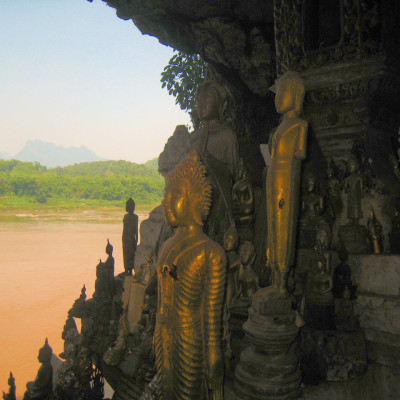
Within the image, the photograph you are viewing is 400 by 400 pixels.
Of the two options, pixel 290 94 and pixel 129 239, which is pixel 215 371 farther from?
pixel 129 239

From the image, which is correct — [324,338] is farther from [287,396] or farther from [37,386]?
[37,386]

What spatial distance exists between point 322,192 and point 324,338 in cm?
153

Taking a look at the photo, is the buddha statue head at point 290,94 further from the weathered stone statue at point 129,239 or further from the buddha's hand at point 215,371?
the weathered stone statue at point 129,239

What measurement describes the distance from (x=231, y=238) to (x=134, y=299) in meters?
2.55

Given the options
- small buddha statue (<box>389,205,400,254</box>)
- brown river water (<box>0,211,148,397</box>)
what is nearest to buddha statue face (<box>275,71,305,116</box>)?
small buddha statue (<box>389,205,400,254</box>)

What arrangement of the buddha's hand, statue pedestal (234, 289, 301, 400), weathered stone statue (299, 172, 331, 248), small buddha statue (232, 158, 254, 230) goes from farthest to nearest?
small buddha statue (232, 158, 254, 230) < weathered stone statue (299, 172, 331, 248) < statue pedestal (234, 289, 301, 400) < the buddha's hand

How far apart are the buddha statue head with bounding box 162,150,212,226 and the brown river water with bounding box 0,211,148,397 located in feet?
25.3

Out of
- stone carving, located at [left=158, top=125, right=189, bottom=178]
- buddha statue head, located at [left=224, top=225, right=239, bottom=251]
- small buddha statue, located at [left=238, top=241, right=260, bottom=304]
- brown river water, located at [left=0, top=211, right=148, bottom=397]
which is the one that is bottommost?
brown river water, located at [left=0, top=211, right=148, bottom=397]

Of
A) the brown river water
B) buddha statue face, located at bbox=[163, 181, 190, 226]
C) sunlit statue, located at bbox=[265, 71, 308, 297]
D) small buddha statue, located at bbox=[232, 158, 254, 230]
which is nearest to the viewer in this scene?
buddha statue face, located at bbox=[163, 181, 190, 226]

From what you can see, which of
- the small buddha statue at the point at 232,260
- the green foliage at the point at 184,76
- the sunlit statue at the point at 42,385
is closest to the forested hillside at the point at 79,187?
the green foliage at the point at 184,76

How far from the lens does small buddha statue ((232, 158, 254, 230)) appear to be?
3.98 m

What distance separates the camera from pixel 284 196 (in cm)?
308

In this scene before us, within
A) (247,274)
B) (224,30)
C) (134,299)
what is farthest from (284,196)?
(224,30)

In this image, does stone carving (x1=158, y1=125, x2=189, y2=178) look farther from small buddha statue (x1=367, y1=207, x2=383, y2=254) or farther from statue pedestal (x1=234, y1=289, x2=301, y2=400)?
statue pedestal (x1=234, y1=289, x2=301, y2=400)
